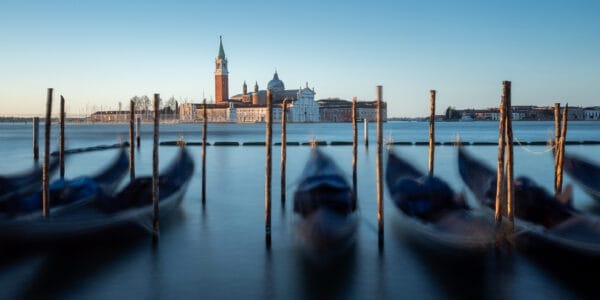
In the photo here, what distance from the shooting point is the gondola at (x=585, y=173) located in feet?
32.0

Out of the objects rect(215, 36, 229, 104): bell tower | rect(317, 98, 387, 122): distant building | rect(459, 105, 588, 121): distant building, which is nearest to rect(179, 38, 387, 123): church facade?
rect(215, 36, 229, 104): bell tower

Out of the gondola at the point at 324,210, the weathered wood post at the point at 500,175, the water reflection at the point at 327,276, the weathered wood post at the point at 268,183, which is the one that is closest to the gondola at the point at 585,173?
the weathered wood post at the point at 500,175

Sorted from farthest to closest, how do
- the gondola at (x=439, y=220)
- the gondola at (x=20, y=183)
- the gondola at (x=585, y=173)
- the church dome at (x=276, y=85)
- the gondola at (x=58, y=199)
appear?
the church dome at (x=276, y=85) < the gondola at (x=585, y=173) < the gondola at (x=20, y=183) < the gondola at (x=58, y=199) < the gondola at (x=439, y=220)

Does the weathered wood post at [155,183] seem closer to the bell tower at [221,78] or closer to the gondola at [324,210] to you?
the gondola at [324,210]

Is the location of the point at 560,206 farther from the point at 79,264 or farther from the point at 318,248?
the point at 79,264

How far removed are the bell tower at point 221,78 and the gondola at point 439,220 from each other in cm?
8891

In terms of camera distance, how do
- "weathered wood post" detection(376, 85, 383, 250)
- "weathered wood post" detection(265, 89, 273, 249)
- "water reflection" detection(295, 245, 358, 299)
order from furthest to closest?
"weathered wood post" detection(265, 89, 273, 249)
"weathered wood post" detection(376, 85, 383, 250)
"water reflection" detection(295, 245, 358, 299)

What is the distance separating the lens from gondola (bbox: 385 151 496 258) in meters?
6.48

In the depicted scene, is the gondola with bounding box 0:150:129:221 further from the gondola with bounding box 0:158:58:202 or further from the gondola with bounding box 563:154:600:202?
the gondola with bounding box 563:154:600:202

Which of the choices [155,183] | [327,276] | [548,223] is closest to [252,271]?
[327,276]

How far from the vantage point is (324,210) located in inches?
272

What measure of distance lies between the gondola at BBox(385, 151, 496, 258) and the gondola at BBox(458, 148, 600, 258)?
559mm

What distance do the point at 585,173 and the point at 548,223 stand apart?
4.03m

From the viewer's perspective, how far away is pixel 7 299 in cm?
545
